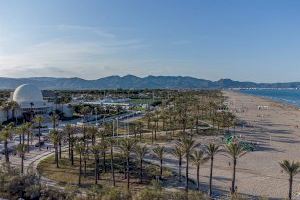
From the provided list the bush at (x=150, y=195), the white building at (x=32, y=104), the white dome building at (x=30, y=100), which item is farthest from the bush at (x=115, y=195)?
the white dome building at (x=30, y=100)

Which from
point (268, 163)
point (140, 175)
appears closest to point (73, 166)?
point (140, 175)

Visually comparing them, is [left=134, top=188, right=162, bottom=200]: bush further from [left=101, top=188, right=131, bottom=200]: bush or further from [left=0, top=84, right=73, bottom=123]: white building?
[left=0, top=84, right=73, bottom=123]: white building

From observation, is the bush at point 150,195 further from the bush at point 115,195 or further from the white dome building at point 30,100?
the white dome building at point 30,100

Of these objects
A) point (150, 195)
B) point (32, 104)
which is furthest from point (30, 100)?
point (150, 195)

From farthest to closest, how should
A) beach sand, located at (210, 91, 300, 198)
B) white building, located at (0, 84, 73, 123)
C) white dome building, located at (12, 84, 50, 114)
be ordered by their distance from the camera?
white dome building, located at (12, 84, 50, 114), white building, located at (0, 84, 73, 123), beach sand, located at (210, 91, 300, 198)

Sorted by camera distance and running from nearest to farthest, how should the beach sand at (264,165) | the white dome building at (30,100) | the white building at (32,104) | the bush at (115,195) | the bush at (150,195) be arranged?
1. the bush at (150,195)
2. the bush at (115,195)
3. the beach sand at (264,165)
4. the white building at (32,104)
5. the white dome building at (30,100)

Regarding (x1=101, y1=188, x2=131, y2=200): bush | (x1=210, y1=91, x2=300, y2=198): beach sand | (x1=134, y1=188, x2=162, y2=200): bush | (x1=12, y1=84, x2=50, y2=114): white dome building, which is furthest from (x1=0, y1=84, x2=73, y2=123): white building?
(x1=134, y1=188, x2=162, y2=200): bush

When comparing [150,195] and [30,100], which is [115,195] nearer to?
[150,195]

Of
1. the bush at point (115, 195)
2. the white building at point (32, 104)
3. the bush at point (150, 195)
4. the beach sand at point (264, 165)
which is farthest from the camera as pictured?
the white building at point (32, 104)
